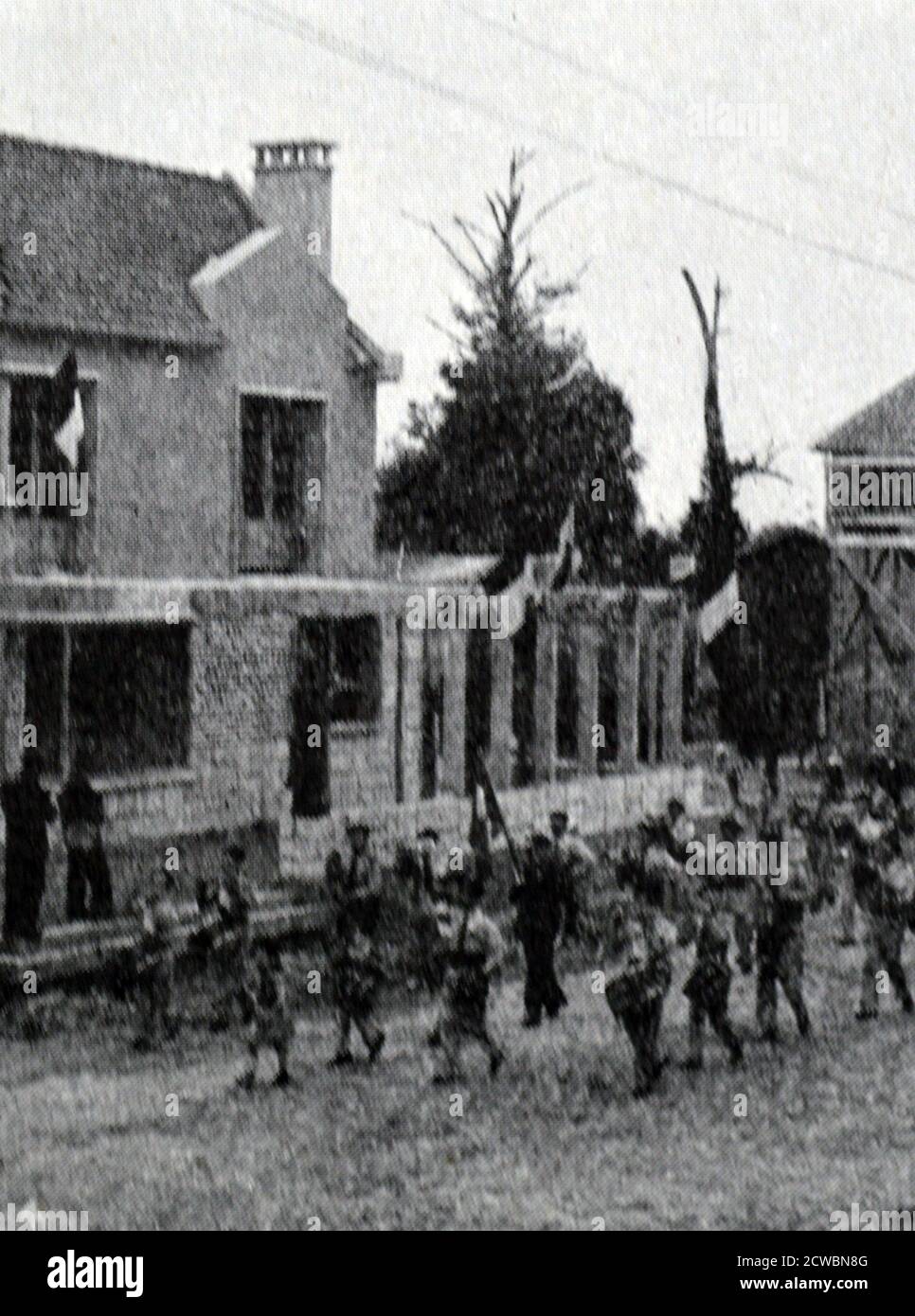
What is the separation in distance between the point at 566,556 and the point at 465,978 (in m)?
2.32

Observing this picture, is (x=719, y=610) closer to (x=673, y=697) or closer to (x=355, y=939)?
(x=673, y=697)

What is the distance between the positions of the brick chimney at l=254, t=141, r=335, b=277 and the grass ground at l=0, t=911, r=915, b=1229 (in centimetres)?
389

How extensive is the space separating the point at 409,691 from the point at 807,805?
2643 mm

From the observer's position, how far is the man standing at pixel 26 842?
1094 centimetres

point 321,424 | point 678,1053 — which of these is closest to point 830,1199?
point 678,1053

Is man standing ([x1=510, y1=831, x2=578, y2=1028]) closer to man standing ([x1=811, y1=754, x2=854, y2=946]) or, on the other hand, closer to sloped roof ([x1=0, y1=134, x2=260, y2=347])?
man standing ([x1=811, y1=754, x2=854, y2=946])

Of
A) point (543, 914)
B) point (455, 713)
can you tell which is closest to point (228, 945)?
point (455, 713)

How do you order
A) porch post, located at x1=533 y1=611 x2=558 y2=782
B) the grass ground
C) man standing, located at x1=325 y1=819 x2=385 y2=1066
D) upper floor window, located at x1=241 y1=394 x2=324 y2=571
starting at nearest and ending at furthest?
the grass ground, man standing, located at x1=325 y1=819 x2=385 y2=1066, upper floor window, located at x1=241 y1=394 x2=324 y2=571, porch post, located at x1=533 y1=611 x2=558 y2=782

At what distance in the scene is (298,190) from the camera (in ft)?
39.5

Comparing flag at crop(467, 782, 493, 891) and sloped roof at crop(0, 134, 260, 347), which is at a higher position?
→ sloped roof at crop(0, 134, 260, 347)

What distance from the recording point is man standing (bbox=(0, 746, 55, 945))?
10938mm

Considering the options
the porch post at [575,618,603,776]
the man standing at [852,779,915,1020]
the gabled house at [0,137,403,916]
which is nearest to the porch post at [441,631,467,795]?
the gabled house at [0,137,403,916]

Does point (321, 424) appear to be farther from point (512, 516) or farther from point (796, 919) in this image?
point (796, 919)

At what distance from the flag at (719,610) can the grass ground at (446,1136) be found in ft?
7.92
